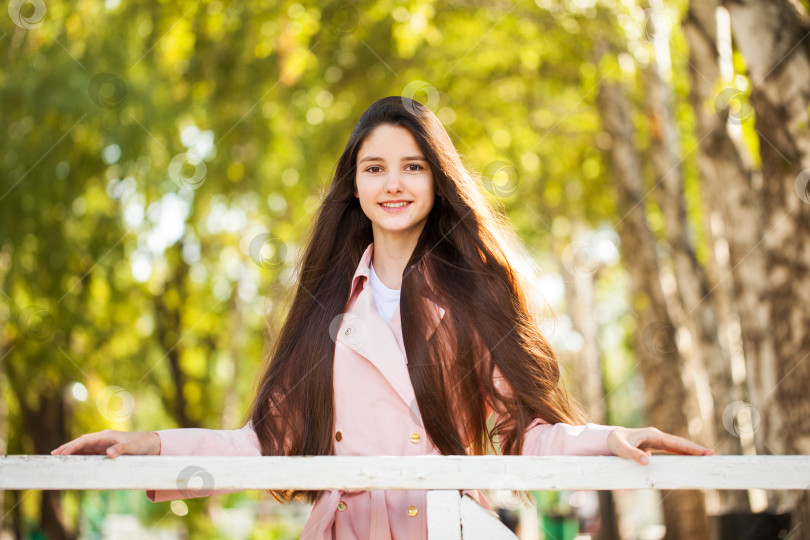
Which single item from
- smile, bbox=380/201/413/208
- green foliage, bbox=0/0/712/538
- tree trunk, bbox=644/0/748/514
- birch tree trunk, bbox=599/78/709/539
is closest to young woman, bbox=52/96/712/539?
smile, bbox=380/201/413/208

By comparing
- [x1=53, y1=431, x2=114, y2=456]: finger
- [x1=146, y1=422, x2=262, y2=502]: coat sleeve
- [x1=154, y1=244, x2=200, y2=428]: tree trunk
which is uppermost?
[x1=154, y1=244, x2=200, y2=428]: tree trunk

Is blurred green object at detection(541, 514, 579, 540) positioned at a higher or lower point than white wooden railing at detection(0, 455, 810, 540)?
higher

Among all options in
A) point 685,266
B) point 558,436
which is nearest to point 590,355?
point 685,266

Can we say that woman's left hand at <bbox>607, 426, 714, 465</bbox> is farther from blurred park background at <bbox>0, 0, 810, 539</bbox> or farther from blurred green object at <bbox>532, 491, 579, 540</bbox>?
blurred green object at <bbox>532, 491, 579, 540</bbox>

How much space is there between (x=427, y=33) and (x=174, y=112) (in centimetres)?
282

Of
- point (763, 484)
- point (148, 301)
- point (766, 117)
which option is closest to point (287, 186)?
point (148, 301)

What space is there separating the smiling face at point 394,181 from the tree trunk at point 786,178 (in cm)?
204

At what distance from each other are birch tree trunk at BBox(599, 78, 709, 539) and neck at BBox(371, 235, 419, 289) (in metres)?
6.32

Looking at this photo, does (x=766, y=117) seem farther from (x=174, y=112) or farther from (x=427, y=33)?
(x=174, y=112)

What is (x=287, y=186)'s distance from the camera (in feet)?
43.8

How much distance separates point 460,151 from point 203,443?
7.97 meters

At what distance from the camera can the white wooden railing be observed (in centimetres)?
167

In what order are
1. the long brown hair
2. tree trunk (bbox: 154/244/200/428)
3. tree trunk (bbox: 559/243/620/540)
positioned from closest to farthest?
the long brown hair < tree trunk (bbox: 559/243/620/540) < tree trunk (bbox: 154/244/200/428)

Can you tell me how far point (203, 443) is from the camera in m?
2.23
